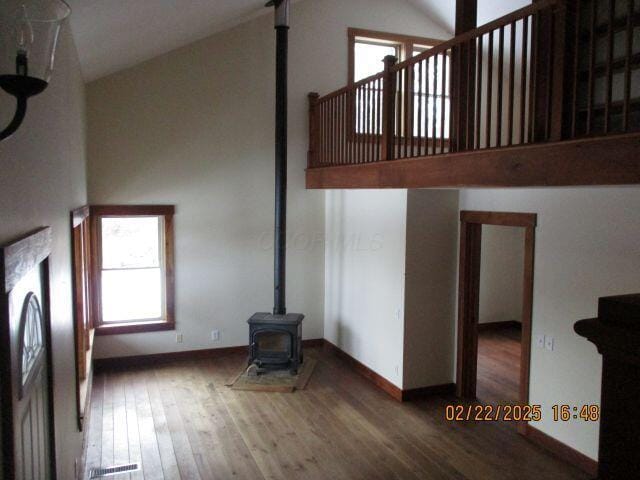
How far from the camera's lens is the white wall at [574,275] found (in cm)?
400

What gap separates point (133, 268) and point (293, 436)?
3208mm

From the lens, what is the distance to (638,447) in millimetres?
753

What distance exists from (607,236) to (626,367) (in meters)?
3.85

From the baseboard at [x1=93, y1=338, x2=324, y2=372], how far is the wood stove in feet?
2.67

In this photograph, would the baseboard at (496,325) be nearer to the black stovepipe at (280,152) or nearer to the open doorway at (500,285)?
the open doorway at (500,285)

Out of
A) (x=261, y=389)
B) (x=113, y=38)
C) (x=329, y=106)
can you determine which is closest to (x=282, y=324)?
(x=261, y=389)

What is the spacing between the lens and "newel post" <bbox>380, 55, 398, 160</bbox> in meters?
4.85

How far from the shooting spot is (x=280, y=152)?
259 inches

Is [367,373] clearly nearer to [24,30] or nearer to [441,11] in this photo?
[441,11]

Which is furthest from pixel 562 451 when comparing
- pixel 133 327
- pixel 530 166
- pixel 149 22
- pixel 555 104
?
pixel 149 22

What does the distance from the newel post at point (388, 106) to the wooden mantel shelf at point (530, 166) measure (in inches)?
6.2

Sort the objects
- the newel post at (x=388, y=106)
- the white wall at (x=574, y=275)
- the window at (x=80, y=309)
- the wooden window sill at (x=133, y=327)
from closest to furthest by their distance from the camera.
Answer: the window at (x=80, y=309), the white wall at (x=574, y=275), the newel post at (x=388, y=106), the wooden window sill at (x=133, y=327)

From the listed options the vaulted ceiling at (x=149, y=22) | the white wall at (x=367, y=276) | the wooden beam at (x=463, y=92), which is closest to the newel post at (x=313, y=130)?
the white wall at (x=367, y=276)

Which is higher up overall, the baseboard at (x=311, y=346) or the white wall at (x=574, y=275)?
the white wall at (x=574, y=275)
